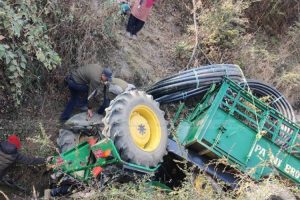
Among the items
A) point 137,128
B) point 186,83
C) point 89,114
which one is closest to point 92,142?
point 137,128

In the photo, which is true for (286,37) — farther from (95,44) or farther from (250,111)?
(95,44)

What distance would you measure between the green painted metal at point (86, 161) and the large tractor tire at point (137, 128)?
0.14 meters

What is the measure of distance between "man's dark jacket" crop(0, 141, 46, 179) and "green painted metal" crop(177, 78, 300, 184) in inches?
88.1

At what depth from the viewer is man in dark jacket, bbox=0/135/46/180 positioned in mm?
6145

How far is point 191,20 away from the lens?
9578mm

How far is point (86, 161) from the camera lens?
19.4 ft

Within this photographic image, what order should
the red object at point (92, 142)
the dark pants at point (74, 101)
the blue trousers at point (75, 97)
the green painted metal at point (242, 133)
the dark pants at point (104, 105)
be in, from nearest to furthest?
the red object at point (92, 142)
the green painted metal at point (242, 133)
the dark pants at point (104, 105)
the blue trousers at point (75, 97)
the dark pants at point (74, 101)

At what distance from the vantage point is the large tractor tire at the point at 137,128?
5668 millimetres

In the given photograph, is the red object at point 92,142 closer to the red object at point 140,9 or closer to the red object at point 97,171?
the red object at point 97,171

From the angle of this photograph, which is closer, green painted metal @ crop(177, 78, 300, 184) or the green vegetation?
the green vegetation

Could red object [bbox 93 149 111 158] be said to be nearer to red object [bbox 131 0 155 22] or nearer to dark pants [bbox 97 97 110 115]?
dark pants [bbox 97 97 110 115]

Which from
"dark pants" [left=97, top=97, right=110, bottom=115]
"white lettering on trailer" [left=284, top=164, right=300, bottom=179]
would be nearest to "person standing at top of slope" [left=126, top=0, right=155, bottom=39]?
"dark pants" [left=97, top=97, right=110, bottom=115]

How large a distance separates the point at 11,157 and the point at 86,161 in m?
1.05

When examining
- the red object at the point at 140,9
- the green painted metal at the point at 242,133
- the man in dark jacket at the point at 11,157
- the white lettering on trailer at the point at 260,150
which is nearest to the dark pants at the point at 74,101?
the man in dark jacket at the point at 11,157
